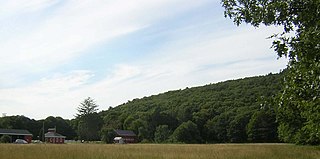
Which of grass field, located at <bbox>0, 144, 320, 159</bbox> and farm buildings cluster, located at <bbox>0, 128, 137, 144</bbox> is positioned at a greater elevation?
farm buildings cluster, located at <bbox>0, 128, 137, 144</bbox>

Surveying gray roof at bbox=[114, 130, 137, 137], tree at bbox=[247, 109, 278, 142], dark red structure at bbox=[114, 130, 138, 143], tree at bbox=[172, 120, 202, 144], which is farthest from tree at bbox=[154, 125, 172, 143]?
tree at bbox=[247, 109, 278, 142]

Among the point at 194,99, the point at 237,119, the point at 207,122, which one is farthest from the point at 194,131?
the point at 194,99

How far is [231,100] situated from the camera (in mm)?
109250

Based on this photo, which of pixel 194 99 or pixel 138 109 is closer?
pixel 194 99

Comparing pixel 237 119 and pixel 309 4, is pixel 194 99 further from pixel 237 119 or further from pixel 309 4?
pixel 309 4

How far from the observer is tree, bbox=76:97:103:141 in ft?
336

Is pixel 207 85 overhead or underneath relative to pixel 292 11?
overhead

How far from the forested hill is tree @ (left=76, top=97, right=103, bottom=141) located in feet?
9.14

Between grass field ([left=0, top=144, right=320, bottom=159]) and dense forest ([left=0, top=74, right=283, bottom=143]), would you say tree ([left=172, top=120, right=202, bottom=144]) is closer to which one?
dense forest ([left=0, top=74, right=283, bottom=143])

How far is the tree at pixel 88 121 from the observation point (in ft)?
336

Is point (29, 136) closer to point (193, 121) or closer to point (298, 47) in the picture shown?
point (193, 121)

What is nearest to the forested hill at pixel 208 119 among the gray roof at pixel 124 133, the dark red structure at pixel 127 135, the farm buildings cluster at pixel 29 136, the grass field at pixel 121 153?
the dark red structure at pixel 127 135

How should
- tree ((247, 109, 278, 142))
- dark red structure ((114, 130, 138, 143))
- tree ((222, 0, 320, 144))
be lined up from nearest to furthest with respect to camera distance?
tree ((222, 0, 320, 144)) < tree ((247, 109, 278, 142)) < dark red structure ((114, 130, 138, 143))

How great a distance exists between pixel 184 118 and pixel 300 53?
4282 inches
